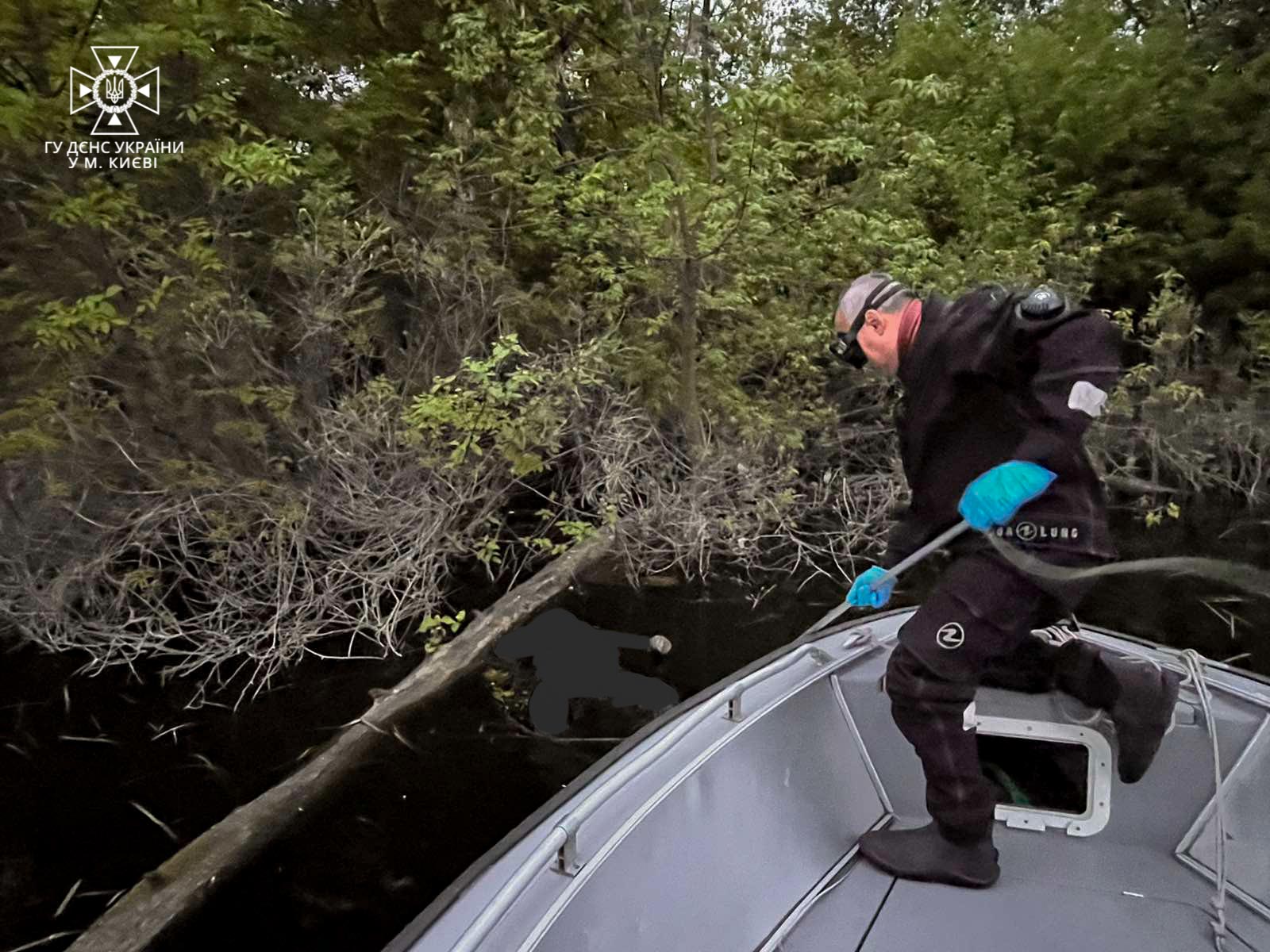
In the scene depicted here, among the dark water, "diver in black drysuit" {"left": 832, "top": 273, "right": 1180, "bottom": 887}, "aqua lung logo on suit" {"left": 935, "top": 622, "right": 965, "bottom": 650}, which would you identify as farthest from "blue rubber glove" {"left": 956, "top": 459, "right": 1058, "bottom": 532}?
the dark water

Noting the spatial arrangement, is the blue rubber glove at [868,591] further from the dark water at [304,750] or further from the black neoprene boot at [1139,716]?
the dark water at [304,750]

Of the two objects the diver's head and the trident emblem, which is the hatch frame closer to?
the diver's head

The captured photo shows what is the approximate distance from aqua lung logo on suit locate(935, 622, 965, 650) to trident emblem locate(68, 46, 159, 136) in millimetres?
4343

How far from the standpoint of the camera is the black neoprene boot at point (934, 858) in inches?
80.5

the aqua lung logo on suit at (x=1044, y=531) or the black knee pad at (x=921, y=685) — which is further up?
the aqua lung logo on suit at (x=1044, y=531)

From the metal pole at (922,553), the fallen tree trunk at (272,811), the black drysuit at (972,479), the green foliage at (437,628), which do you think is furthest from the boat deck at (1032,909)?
the green foliage at (437,628)

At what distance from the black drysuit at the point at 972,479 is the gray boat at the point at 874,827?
16cm

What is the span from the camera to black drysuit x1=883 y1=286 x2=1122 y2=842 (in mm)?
1761

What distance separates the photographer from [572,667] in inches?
196

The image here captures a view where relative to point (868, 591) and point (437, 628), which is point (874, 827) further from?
point (437, 628)

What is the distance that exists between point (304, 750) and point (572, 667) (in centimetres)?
147

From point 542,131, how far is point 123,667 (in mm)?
3864
